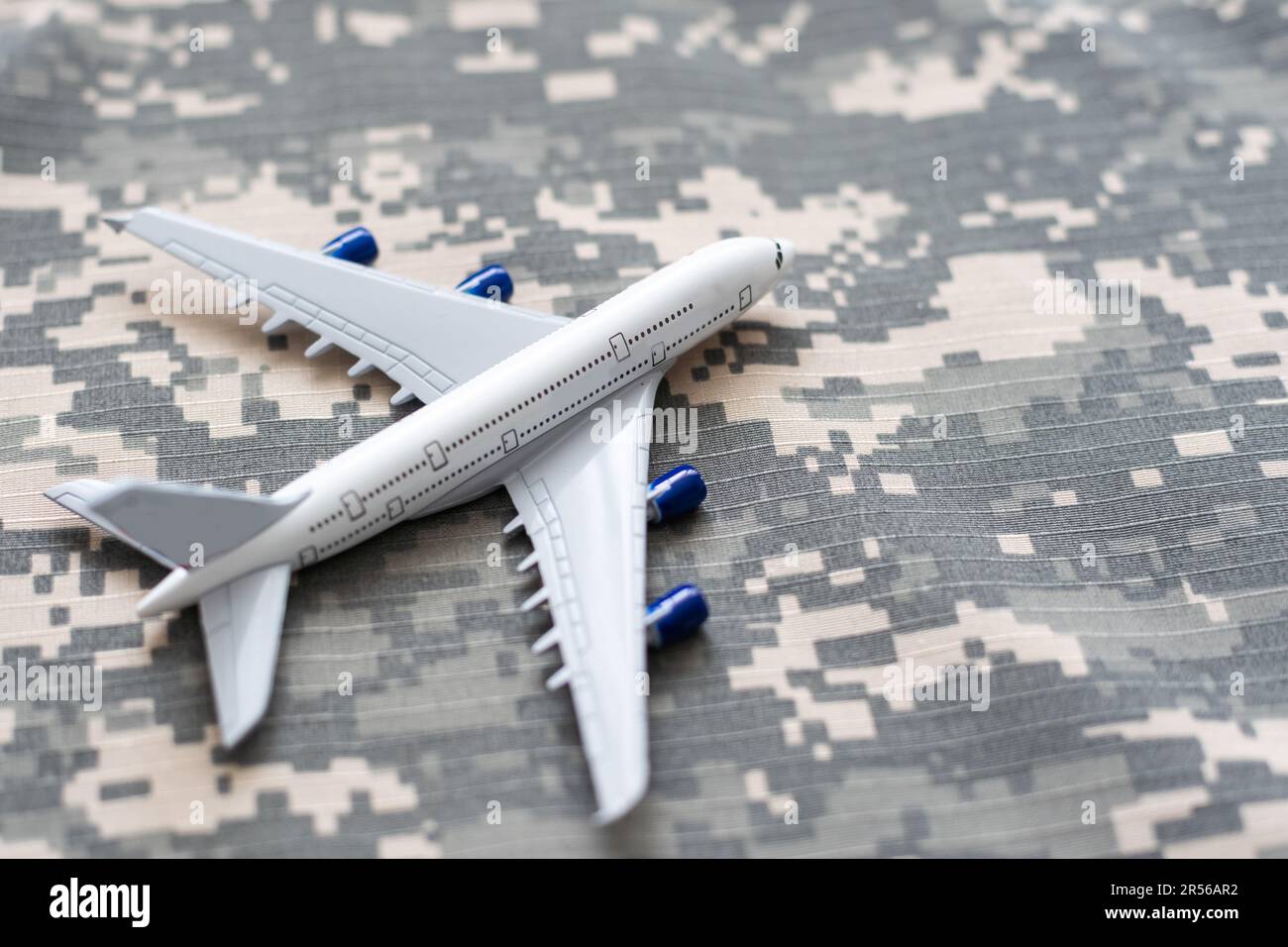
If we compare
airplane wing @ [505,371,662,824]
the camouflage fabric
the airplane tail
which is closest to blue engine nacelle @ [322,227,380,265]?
the camouflage fabric

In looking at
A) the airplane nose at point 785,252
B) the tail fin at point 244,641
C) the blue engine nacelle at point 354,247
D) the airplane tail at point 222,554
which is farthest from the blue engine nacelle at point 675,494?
the blue engine nacelle at point 354,247

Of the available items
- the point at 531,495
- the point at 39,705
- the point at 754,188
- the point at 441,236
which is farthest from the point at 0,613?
the point at 754,188

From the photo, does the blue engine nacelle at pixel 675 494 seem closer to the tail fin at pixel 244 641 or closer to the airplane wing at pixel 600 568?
the airplane wing at pixel 600 568

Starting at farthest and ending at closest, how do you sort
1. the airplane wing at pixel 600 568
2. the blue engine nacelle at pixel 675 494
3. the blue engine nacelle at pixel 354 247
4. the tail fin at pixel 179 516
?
1. the blue engine nacelle at pixel 354 247
2. the blue engine nacelle at pixel 675 494
3. the tail fin at pixel 179 516
4. the airplane wing at pixel 600 568

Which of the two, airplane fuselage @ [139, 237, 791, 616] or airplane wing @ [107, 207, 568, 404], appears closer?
airplane fuselage @ [139, 237, 791, 616]

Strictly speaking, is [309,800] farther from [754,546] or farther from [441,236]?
[441,236]

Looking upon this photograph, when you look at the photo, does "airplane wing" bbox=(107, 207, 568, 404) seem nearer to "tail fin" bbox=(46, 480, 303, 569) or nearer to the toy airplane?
the toy airplane
